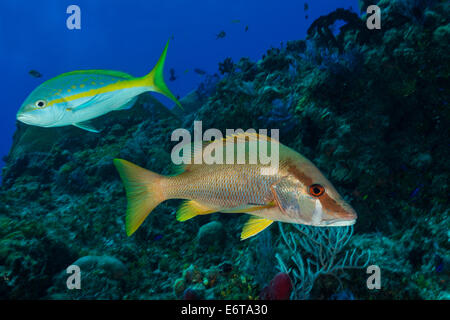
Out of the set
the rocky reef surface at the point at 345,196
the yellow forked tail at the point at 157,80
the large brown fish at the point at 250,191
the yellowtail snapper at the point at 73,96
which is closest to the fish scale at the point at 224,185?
the large brown fish at the point at 250,191

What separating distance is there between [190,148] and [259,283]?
2.26 m

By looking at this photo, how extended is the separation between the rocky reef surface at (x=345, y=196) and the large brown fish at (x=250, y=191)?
57.8 inches

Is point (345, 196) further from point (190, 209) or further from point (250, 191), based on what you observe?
point (190, 209)

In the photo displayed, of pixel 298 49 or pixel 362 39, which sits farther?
pixel 298 49

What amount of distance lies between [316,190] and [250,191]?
465 millimetres

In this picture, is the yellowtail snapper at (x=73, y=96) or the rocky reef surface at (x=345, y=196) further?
the rocky reef surface at (x=345, y=196)

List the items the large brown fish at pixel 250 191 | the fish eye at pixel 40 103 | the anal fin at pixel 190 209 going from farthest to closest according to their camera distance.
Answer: the fish eye at pixel 40 103, the anal fin at pixel 190 209, the large brown fish at pixel 250 191

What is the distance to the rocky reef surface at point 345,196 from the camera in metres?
3.45

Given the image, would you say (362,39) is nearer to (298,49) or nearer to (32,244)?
(298,49)

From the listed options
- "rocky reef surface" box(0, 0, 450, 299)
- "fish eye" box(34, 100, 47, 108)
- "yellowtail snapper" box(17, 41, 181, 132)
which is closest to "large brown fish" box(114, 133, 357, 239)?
Answer: "yellowtail snapper" box(17, 41, 181, 132)

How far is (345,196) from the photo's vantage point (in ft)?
13.5

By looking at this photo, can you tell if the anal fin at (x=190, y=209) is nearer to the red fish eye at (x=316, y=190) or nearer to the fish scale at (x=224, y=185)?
the fish scale at (x=224, y=185)

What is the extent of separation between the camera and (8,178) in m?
9.66
